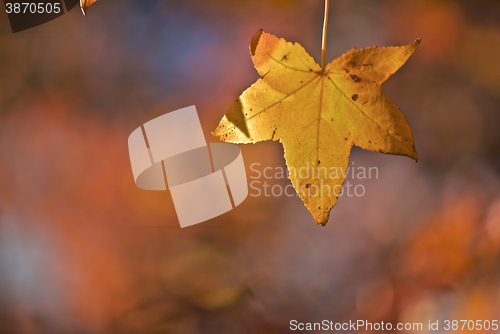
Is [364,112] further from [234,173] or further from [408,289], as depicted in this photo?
[408,289]

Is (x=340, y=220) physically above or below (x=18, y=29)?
below

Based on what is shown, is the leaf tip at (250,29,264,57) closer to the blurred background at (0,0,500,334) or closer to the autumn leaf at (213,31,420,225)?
the autumn leaf at (213,31,420,225)

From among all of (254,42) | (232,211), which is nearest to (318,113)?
(254,42)

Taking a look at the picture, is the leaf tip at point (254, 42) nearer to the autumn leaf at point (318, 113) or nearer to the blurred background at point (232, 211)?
the autumn leaf at point (318, 113)

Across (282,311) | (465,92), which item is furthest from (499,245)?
(282,311)

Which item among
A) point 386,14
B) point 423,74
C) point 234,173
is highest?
point 386,14

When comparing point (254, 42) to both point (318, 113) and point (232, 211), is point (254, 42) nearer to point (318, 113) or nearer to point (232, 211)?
point (318, 113)
